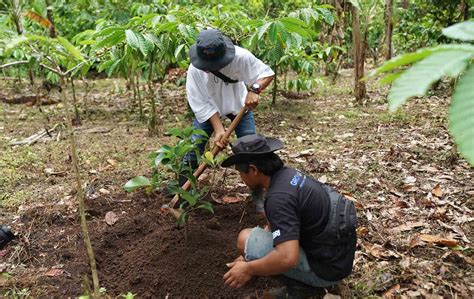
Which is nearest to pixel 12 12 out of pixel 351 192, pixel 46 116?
pixel 46 116

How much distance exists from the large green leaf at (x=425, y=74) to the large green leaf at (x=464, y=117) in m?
0.04

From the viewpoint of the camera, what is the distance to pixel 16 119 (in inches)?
246

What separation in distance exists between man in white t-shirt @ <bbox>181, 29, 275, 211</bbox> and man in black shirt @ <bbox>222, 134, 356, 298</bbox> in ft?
2.74

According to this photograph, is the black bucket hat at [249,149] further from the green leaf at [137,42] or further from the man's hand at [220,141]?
the green leaf at [137,42]

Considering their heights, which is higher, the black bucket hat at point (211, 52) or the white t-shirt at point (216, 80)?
the black bucket hat at point (211, 52)

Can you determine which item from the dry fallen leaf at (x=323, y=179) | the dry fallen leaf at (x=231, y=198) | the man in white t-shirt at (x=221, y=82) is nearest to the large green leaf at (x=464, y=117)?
the man in white t-shirt at (x=221, y=82)

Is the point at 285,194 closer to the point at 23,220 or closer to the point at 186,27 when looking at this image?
the point at 186,27

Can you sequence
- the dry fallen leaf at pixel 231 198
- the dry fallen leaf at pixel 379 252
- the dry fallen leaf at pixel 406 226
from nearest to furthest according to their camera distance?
the dry fallen leaf at pixel 379 252
the dry fallen leaf at pixel 406 226
the dry fallen leaf at pixel 231 198

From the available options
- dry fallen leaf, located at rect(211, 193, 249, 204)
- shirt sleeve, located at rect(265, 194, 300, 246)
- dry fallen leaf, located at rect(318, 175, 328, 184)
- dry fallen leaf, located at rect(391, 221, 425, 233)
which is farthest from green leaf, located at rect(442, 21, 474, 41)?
dry fallen leaf, located at rect(318, 175, 328, 184)

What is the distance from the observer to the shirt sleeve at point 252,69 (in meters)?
3.11

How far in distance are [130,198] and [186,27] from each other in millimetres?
1439

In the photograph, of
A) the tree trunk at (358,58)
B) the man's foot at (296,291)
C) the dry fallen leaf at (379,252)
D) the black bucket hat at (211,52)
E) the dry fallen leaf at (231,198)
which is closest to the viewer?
the man's foot at (296,291)

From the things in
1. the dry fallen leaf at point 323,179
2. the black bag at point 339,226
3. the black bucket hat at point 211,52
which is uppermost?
the black bucket hat at point 211,52

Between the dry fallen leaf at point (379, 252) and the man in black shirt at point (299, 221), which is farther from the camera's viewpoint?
the dry fallen leaf at point (379, 252)
